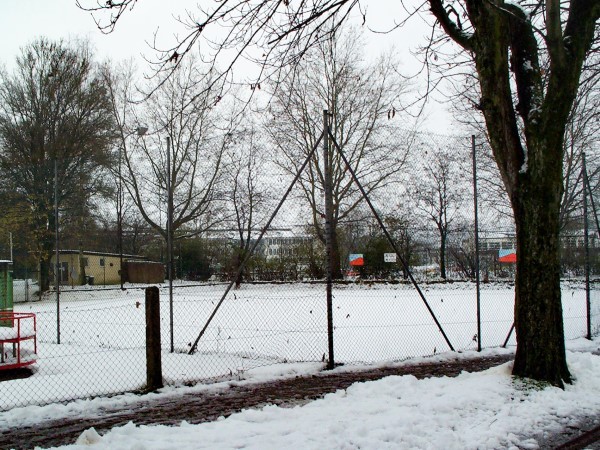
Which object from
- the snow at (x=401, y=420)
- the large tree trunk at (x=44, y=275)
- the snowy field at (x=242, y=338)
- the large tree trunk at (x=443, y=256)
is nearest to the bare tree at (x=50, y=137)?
the large tree trunk at (x=44, y=275)

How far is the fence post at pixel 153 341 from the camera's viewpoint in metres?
6.26

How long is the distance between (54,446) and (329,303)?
3.83 metres

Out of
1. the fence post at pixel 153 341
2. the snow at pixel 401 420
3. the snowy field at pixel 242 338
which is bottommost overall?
the snowy field at pixel 242 338

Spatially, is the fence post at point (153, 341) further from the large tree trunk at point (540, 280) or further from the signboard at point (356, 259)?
the signboard at point (356, 259)

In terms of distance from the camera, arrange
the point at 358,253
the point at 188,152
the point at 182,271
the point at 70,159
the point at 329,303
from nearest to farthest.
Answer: the point at 329,303, the point at 70,159, the point at 358,253, the point at 188,152, the point at 182,271

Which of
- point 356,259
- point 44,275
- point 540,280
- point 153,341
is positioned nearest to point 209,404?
point 153,341

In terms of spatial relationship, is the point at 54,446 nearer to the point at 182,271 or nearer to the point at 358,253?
the point at 358,253

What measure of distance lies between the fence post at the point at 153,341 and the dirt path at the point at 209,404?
466mm

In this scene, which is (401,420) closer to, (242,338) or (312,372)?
(312,372)

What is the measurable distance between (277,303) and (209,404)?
40.4 feet

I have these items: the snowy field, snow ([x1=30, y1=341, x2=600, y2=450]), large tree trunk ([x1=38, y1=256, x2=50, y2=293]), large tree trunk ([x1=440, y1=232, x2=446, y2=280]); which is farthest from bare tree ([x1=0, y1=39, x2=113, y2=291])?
snow ([x1=30, y1=341, x2=600, y2=450])

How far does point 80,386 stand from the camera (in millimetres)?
6543

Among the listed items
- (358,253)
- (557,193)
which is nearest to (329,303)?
(557,193)

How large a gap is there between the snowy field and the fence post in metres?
0.25
